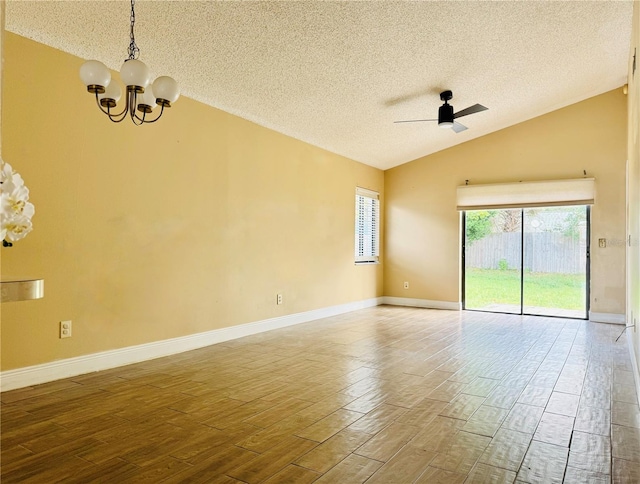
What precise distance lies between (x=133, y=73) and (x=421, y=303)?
254 inches

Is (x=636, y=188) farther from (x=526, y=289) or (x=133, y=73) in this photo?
(x=133, y=73)

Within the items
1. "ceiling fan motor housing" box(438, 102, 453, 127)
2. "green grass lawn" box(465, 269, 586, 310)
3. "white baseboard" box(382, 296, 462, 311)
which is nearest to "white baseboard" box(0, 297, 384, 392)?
"white baseboard" box(382, 296, 462, 311)

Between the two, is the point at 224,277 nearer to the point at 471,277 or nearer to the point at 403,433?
the point at 403,433

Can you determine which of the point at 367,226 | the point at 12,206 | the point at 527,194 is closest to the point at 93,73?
the point at 12,206

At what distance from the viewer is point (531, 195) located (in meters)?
6.87

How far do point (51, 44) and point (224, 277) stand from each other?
269cm

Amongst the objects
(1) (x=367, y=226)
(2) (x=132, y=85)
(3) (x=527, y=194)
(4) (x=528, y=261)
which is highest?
(2) (x=132, y=85)

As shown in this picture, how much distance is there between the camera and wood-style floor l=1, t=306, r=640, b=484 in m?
2.12

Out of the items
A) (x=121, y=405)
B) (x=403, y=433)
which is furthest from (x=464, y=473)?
(x=121, y=405)

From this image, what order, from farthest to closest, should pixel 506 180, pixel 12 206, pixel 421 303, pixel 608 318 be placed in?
pixel 421 303 → pixel 506 180 → pixel 608 318 → pixel 12 206

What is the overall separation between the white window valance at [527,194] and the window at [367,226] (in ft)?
4.98

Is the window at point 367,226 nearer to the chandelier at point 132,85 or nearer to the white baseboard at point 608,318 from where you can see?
the white baseboard at point 608,318

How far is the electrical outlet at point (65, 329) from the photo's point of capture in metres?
3.49

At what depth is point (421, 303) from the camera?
793 centimetres
